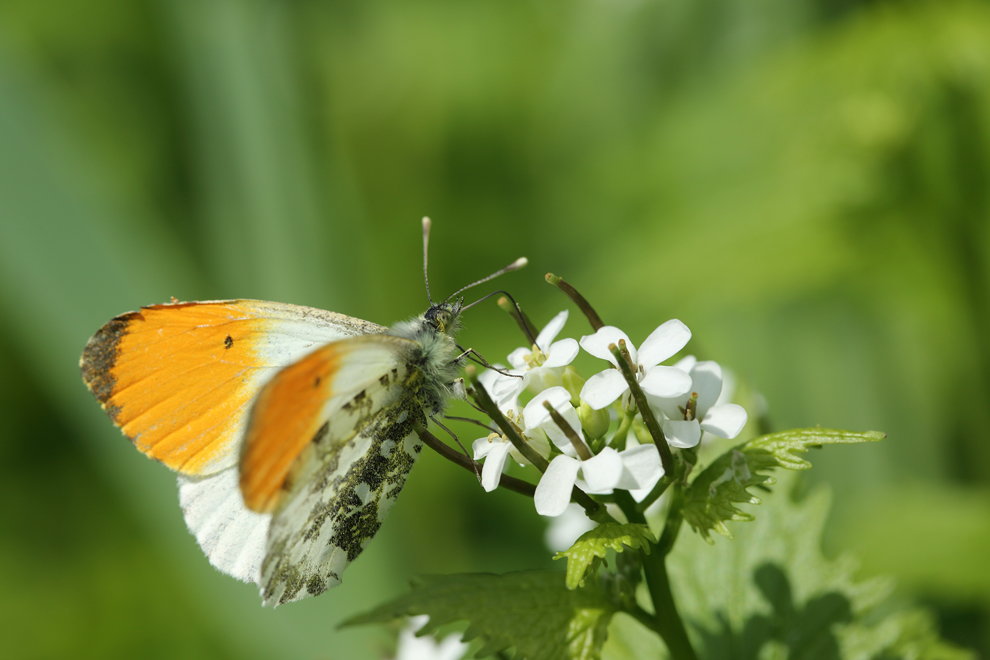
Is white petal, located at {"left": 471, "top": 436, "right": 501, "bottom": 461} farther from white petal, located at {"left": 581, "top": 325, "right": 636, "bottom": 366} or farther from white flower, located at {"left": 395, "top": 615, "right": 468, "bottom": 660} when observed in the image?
white flower, located at {"left": 395, "top": 615, "right": 468, "bottom": 660}

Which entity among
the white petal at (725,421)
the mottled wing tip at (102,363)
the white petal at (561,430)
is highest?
the mottled wing tip at (102,363)

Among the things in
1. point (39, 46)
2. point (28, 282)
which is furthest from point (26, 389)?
point (39, 46)

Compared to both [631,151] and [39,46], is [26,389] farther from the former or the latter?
[631,151]

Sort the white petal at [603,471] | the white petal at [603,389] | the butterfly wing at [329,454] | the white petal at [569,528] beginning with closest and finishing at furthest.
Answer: the white petal at [603,471], the white petal at [603,389], the butterfly wing at [329,454], the white petal at [569,528]

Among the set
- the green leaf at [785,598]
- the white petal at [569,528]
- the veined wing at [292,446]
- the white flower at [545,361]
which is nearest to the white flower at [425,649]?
the white petal at [569,528]

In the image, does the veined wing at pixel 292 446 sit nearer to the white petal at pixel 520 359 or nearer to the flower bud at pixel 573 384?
the white petal at pixel 520 359

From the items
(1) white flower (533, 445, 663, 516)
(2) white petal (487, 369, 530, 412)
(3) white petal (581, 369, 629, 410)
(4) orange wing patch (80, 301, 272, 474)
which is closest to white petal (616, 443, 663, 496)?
(1) white flower (533, 445, 663, 516)

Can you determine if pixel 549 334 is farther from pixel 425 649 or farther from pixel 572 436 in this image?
pixel 425 649

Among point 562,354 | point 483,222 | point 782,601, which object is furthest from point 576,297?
point 483,222
